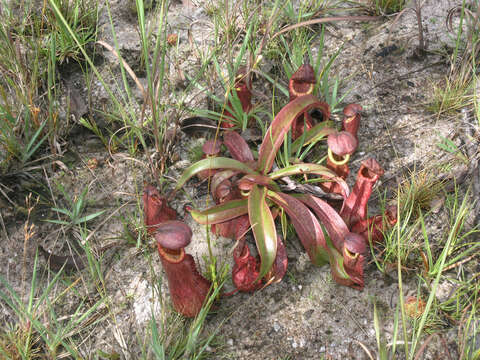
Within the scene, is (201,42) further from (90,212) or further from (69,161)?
(90,212)

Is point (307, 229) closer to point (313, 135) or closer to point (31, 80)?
point (313, 135)

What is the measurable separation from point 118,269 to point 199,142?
2.81ft

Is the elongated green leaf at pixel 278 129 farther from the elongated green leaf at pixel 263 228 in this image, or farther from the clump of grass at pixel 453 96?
the clump of grass at pixel 453 96

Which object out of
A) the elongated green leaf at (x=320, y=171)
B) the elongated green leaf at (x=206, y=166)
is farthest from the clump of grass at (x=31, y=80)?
the elongated green leaf at (x=320, y=171)

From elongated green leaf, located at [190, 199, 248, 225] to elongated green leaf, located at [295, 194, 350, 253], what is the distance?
316 millimetres

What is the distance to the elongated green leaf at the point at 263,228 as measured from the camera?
66.2 inches

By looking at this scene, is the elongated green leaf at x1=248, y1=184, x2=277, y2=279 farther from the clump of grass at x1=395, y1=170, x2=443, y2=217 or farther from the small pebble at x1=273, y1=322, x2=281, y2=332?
the clump of grass at x1=395, y1=170, x2=443, y2=217

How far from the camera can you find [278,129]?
6.59 ft

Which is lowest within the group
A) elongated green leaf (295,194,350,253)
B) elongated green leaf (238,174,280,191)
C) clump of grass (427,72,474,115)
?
elongated green leaf (295,194,350,253)

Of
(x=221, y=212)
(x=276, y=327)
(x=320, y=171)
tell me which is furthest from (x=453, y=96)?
(x=276, y=327)

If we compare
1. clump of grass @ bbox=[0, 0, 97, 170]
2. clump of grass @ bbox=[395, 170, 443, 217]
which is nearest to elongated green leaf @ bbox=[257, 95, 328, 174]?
clump of grass @ bbox=[395, 170, 443, 217]

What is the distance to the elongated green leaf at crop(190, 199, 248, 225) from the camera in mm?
1760

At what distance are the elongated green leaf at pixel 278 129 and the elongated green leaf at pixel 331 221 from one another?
280 millimetres

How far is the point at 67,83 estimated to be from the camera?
98.0 inches
